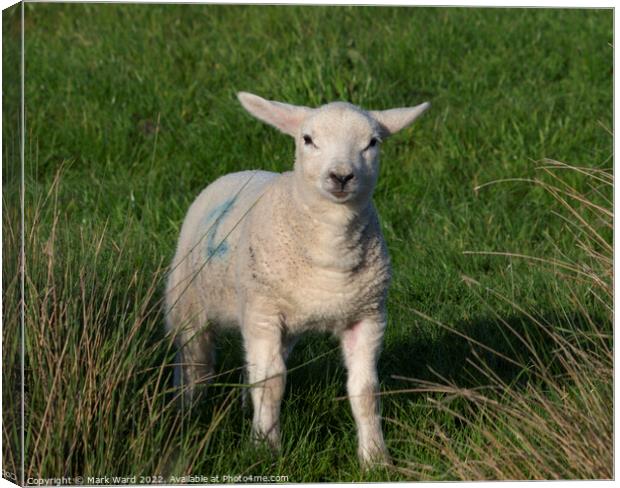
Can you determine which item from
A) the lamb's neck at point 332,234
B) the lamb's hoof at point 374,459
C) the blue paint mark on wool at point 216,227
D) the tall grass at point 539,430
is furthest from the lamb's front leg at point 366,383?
the blue paint mark on wool at point 216,227

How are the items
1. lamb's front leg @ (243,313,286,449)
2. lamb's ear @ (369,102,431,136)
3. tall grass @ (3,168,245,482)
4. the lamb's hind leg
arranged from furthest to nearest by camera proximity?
1. the lamb's hind leg
2. lamb's ear @ (369,102,431,136)
3. lamb's front leg @ (243,313,286,449)
4. tall grass @ (3,168,245,482)

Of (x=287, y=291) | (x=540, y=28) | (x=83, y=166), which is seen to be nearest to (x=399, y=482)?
(x=287, y=291)

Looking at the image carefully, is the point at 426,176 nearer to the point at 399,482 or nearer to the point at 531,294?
the point at 531,294

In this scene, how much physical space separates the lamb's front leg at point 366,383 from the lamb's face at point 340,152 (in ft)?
1.61

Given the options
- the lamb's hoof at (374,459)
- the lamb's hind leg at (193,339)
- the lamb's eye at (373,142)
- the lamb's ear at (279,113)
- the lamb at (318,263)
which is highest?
the lamb's ear at (279,113)

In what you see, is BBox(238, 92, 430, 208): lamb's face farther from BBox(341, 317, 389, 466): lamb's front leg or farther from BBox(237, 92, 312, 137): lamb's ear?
BBox(341, 317, 389, 466): lamb's front leg

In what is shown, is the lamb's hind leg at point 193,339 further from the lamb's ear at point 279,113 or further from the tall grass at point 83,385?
the lamb's ear at point 279,113

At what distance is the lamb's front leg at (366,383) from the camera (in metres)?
5.26

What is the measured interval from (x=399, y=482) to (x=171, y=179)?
346cm

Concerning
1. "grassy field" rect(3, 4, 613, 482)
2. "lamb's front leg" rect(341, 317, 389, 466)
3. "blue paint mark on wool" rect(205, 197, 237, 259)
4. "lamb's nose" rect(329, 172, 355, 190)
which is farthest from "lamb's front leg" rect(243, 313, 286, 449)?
"lamb's nose" rect(329, 172, 355, 190)

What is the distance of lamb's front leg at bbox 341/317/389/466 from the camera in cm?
526

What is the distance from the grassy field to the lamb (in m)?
0.13

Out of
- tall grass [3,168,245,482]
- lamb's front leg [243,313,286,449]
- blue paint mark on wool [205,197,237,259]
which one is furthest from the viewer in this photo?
blue paint mark on wool [205,197,237,259]

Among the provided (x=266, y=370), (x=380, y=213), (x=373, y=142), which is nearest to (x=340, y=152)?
(x=373, y=142)
